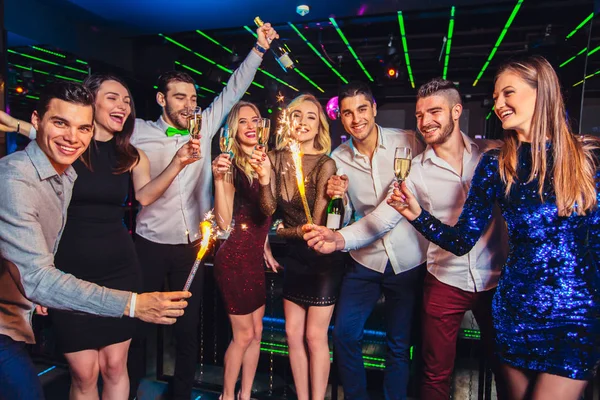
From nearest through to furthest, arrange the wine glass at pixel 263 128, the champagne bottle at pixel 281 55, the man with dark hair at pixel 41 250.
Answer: the man with dark hair at pixel 41 250, the wine glass at pixel 263 128, the champagne bottle at pixel 281 55

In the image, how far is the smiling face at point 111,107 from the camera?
2.24 m

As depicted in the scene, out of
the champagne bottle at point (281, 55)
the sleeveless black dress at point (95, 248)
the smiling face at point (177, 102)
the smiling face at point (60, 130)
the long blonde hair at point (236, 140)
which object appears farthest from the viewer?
the champagne bottle at point (281, 55)

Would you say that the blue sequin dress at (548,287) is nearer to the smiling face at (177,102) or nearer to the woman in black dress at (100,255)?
the woman in black dress at (100,255)

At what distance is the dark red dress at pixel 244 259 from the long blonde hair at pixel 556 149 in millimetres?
1433

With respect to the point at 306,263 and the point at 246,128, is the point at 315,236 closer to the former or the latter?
the point at 306,263

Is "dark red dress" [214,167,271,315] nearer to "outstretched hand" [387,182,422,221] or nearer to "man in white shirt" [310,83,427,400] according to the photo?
"man in white shirt" [310,83,427,400]

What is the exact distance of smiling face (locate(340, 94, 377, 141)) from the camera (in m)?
2.50

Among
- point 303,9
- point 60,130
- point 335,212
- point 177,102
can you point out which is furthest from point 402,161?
point 303,9

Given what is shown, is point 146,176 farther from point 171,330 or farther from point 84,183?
point 171,330

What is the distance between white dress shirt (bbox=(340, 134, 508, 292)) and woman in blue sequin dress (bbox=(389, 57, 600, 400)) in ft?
1.37

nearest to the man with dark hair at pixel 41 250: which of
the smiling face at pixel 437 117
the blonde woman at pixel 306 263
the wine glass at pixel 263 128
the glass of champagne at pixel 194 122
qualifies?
the glass of champagne at pixel 194 122

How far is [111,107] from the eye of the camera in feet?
7.40

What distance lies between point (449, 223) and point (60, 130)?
198 centimetres

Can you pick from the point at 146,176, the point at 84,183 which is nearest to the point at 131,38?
the point at 146,176
